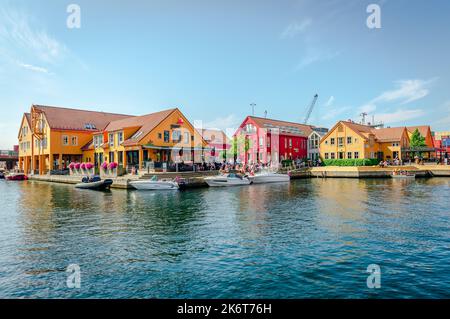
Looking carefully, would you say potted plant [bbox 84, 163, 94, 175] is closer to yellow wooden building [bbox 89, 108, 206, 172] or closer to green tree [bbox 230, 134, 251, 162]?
yellow wooden building [bbox 89, 108, 206, 172]

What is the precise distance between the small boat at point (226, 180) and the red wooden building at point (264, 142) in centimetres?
2246

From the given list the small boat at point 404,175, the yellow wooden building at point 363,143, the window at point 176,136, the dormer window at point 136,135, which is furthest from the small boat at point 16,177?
the small boat at point 404,175

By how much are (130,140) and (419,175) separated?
48.9 meters

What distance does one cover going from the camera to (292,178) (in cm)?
5522

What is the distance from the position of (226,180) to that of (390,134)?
44412mm

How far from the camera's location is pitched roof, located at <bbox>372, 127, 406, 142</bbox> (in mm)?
64875

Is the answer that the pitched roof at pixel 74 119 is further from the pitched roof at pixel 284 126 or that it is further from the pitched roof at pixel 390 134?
the pitched roof at pixel 390 134

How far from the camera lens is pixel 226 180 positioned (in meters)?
41.1

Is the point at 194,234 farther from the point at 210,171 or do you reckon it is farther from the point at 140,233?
the point at 210,171

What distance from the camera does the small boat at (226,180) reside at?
4022cm

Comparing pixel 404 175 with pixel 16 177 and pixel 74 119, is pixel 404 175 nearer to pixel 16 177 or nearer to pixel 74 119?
pixel 74 119
